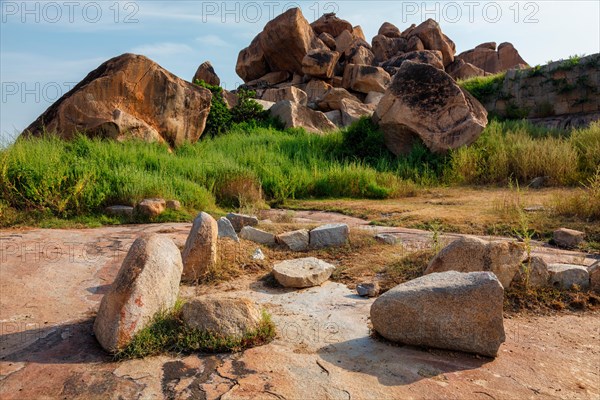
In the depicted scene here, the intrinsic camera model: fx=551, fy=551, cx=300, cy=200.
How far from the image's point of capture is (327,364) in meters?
2.94

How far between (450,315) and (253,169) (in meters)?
6.89

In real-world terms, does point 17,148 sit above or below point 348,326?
above

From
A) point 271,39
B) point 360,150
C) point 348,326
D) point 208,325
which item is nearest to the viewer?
point 208,325

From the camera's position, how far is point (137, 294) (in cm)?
311

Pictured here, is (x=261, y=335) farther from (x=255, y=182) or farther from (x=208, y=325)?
(x=255, y=182)

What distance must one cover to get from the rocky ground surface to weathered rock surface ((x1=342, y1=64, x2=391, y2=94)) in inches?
694

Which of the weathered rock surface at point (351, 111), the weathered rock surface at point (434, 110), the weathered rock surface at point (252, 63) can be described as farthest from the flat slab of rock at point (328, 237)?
the weathered rock surface at point (252, 63)

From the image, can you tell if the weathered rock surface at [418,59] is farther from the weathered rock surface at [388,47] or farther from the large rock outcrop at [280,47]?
the large rock outcrop at [280,47]

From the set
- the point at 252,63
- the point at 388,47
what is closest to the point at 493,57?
the point at 388,47

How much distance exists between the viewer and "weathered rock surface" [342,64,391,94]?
68.6 ft

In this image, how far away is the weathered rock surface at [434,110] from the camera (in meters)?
11.3

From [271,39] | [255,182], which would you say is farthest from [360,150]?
[271,39]

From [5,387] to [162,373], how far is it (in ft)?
2.37

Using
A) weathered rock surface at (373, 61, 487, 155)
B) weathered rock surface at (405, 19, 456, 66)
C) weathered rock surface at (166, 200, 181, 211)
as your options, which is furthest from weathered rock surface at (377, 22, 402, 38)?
weathered rock surface at (166, 200, 181, 211)
